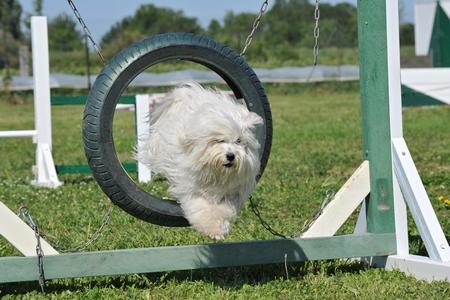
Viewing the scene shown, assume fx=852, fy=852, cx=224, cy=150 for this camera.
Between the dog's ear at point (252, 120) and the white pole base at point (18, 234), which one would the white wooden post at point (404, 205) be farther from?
the white pole base at point (18, 234)

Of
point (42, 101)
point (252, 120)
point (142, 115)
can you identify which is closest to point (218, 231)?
point (252, 120)

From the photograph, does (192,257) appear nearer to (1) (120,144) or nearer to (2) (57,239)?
(2) (57,239)

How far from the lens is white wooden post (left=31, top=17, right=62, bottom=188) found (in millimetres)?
9406

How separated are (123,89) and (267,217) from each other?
9.22 feet

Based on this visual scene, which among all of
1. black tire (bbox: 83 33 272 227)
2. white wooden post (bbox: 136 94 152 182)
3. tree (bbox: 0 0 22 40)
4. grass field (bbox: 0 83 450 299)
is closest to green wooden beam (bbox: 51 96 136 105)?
white wooden post (bbox: 136 94 152 182)

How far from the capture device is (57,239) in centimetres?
639

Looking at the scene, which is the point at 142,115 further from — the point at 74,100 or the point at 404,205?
the point at 404,205

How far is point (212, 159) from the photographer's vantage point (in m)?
4.65

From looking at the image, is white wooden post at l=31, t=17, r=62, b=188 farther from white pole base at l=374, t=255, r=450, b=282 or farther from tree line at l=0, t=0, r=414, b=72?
tree line at l=0, t=0, r=414, b=72

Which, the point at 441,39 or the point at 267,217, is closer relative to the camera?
the point at 267,217

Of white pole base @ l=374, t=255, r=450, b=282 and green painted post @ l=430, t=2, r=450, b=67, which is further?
green painted post @ l=430, t=2, r=450, b=67

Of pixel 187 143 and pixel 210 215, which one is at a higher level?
pixel 187 143

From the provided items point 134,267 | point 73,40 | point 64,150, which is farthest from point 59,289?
point 73,40

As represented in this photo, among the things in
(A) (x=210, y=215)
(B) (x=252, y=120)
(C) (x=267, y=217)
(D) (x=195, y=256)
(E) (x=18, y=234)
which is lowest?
(C) (x=267, y=217)
